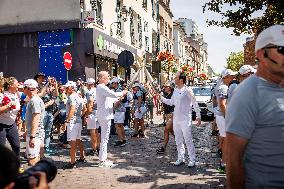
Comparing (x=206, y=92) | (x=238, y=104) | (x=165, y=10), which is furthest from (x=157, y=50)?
(x=238, y=104)

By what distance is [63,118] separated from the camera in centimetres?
1202

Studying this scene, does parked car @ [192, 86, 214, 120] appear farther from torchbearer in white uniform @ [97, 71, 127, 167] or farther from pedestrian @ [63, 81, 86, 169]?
pedestrian @ [63, 81, 86, 169]

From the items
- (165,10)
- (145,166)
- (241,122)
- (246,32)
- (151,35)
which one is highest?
(165,10)

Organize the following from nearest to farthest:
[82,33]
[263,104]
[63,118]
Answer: [263,104] < [63,118] < [82,33]

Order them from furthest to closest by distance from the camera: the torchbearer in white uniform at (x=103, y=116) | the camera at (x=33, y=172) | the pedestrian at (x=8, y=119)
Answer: the torchbearer in white uniform at (x=103, y=116)
the pedestrian at (x=8, y=119)
the camera at (x=33, y=172)

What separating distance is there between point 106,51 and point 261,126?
19.4m

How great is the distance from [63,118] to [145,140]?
2.92 metres

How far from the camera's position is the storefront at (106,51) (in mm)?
19491

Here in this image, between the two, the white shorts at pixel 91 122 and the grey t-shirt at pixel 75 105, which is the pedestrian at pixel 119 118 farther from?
the grey t-shirt at pixel 75 105

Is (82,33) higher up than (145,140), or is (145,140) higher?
(82,33)

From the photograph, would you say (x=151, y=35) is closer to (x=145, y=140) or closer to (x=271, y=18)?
(x=145, y=140)

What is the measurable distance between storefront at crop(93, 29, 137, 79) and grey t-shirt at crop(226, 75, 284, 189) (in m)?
15.9

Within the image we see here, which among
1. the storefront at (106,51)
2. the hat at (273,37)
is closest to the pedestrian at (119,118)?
the storefront at (106,51)

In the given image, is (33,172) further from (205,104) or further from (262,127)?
(205,104)
